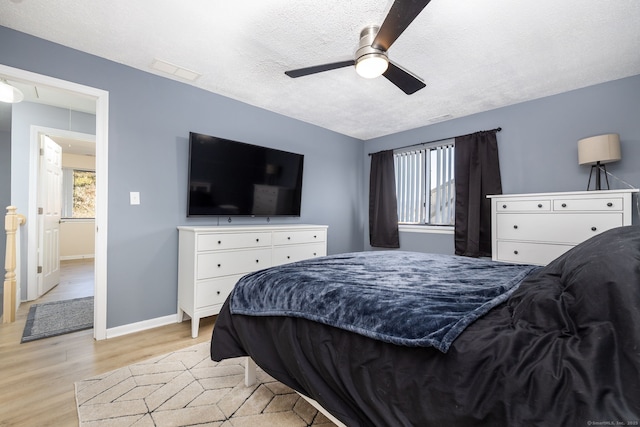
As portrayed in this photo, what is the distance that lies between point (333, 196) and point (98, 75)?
306cm

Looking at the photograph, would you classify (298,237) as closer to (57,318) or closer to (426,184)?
(426,184)

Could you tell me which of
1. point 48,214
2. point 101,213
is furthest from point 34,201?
point 101,213

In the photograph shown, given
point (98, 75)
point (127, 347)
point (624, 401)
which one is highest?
point (98, 75)

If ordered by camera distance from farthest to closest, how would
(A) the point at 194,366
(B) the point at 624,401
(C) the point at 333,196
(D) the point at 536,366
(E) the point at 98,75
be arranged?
(C) the point at 333,196 → (E) the point at 98,75 → (A) the point at 194,366 → (D) the point at 536,366 → (B) the point at 624,401

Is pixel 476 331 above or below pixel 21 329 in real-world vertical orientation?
above

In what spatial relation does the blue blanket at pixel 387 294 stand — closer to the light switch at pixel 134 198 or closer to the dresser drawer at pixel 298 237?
the dresser drawer at pixel 298 237

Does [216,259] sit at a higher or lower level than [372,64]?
lower

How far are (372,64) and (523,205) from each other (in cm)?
215

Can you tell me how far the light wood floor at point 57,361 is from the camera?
5.07 feet

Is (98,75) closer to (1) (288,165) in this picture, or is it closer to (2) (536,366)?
(1) (288,165)

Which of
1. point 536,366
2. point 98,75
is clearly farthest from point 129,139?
point 536,366

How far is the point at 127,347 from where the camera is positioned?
2.30 meters

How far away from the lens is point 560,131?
3047 millimetres

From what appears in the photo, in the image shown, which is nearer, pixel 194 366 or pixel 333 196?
pixel 194 366
